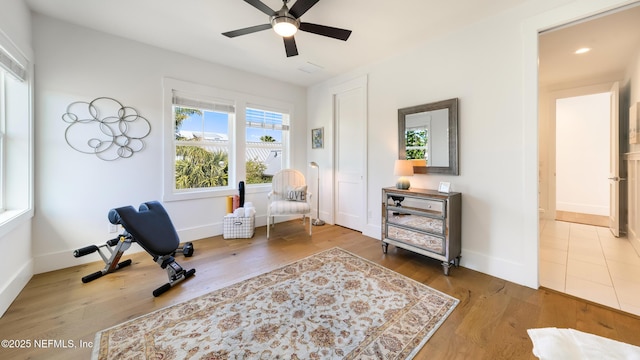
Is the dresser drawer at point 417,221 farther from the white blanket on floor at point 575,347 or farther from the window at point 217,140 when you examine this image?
the window at point 217,140

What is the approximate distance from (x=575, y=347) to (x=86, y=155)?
4219 mm

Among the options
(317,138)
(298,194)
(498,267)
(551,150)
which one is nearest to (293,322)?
(498,267)

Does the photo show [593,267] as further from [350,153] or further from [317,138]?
[317,138]

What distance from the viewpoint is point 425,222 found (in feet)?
8.38

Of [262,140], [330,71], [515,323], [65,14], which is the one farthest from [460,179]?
[65,14]

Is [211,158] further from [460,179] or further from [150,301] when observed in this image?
[460,179]

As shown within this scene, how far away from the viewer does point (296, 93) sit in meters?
4.46

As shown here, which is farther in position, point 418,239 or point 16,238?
point 418,239

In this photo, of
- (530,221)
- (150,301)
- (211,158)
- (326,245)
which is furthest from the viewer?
(211,158)

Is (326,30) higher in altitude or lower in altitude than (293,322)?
higher

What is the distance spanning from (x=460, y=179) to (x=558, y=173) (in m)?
4.46

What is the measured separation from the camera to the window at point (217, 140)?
322cm

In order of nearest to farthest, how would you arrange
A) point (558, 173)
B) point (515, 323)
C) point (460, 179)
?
point (515, 323), point (460, 179), point (558, 173)

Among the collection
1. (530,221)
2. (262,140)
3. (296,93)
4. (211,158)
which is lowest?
(530,221)
